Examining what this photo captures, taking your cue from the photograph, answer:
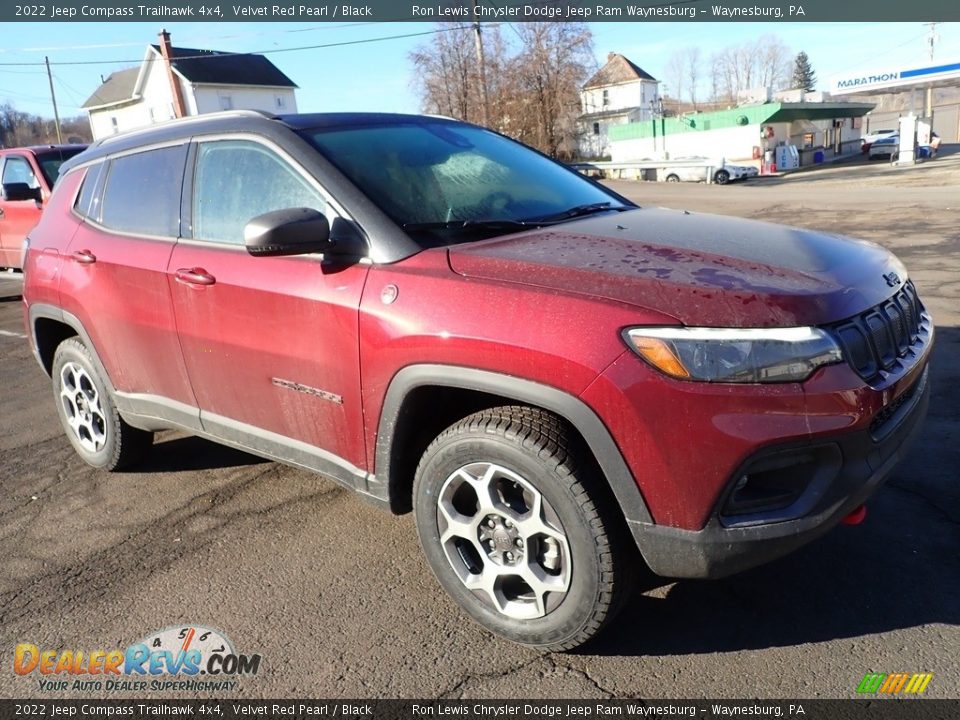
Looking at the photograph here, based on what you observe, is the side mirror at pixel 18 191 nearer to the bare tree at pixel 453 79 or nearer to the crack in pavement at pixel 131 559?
the crack in pavement at pixel 131 559

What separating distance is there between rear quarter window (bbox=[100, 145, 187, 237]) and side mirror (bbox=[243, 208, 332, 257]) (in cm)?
105

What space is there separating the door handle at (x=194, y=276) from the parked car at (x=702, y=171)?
33182 millimetres

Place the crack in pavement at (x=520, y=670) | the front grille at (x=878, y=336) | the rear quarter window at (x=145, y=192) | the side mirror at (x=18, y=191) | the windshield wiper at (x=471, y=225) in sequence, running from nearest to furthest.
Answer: the front grille at (x=878, y=336), the crack in pavement at (x=520, y=670), the windshield wiper at (x=471, y=225), the rear quarter window at (x=145, y=192), the side mirror at (x=18, y=191)

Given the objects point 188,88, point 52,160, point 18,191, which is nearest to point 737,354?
point 18,191

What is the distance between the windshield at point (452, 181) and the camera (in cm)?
297

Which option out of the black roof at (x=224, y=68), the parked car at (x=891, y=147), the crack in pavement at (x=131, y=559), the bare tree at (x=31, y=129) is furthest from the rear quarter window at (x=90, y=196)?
the bare tree at (x=31, y=129)

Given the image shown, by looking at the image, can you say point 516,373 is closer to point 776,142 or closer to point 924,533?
point 924,533

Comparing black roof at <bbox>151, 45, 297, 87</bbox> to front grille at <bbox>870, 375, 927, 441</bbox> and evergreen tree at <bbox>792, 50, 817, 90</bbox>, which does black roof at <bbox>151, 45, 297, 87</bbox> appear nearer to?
front grille at <bbox>870, 375, 927, 441</bbox>

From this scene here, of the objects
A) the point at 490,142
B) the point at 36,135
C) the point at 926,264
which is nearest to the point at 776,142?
the point at 926,264

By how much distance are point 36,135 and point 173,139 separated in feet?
347

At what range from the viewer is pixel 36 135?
91500 mm

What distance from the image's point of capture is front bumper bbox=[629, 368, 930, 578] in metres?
2.23

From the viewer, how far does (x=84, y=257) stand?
4027 millimetres

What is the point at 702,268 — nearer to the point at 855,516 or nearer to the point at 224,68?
the point at 855,516
